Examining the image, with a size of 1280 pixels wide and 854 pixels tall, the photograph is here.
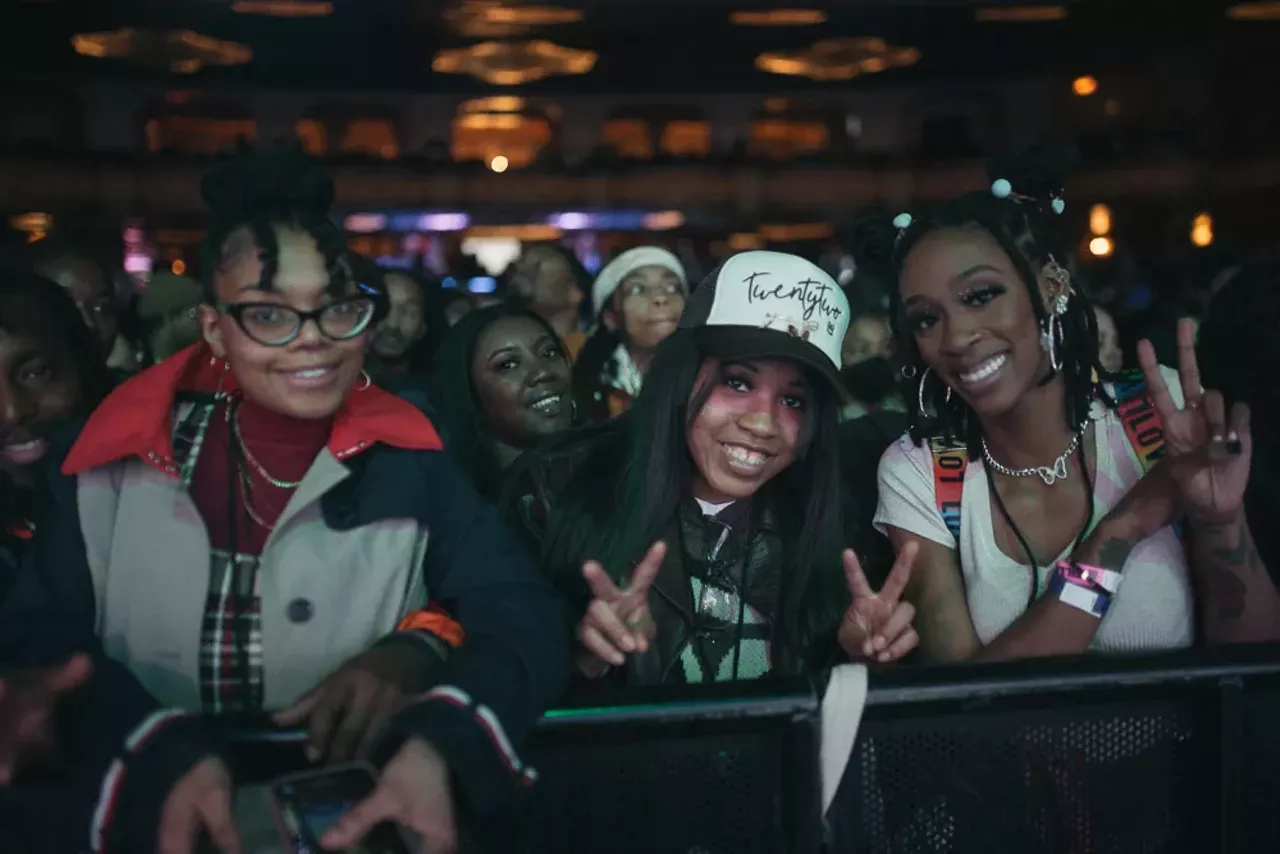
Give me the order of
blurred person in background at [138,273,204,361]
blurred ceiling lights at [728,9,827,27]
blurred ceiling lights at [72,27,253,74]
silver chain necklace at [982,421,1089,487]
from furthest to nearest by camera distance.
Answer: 1. blurred ceiling lights at [728,9,827,27]
2. blurred ceiling lights at [72,27,253,74]
3. blurred person in background at [138,273,204,361]
4. silver chain necklace at [982,421,1089,487]

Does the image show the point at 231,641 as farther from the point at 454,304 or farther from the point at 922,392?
the point at 454,304

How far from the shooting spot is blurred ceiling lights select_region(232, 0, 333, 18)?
1806cm

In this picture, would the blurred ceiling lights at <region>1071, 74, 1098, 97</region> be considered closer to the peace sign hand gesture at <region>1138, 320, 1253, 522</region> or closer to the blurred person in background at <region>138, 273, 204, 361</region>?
the blurred person in background at <region>138, 273, 204, 361</region>

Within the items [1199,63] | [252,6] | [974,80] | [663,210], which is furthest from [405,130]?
[1199,63]

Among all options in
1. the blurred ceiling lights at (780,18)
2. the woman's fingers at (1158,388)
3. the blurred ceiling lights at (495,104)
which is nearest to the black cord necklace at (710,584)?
the woman's fingers at (1158,388)

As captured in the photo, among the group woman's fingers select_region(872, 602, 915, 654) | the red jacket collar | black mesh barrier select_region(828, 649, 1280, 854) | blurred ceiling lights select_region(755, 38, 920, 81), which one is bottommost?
black mesh barrier select_region(828, 649, 1280, 854)

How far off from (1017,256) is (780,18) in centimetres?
1904

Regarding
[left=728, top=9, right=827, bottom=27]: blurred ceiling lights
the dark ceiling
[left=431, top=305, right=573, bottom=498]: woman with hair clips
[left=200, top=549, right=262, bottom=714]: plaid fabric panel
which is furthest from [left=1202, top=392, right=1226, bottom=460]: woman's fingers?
[left=728, top=9, right=827, bottom=27]: blurred ceiling lights

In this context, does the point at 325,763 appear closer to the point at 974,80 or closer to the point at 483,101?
the point at 483,101

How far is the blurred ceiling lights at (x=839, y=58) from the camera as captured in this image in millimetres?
21281

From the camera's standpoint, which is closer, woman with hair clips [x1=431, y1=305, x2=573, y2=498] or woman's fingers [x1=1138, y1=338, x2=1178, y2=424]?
woman's fingers [x1=1138, y1=338, x2=1178, y2=424]

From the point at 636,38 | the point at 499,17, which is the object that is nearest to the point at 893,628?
the point at 499,17

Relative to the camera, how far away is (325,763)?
4.20 feet

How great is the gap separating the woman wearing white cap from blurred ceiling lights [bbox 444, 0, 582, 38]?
14644mm
